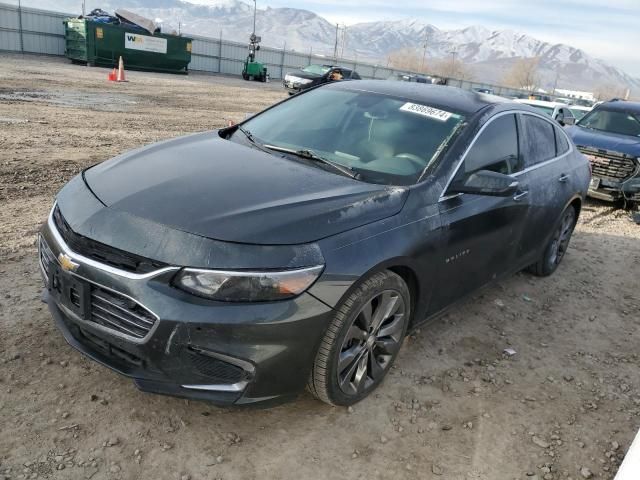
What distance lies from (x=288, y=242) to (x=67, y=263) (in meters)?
1.04

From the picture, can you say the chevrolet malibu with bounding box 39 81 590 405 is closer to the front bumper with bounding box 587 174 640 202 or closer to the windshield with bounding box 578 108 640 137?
the front bumper with bounding box 587 174 640 202

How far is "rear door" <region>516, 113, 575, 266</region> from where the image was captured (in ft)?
14.5

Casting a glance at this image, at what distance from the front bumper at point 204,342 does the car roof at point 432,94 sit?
1.98m

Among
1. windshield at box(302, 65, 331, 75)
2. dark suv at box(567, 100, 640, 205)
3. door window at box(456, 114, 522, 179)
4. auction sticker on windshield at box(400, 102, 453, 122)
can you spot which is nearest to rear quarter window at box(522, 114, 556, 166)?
door window at box(456, 114, 522, 179)

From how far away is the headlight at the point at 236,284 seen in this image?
2.43 metres

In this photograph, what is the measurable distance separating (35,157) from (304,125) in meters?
5.29

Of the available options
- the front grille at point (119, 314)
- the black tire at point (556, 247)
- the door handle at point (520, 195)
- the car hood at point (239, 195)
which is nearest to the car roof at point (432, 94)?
the door handle at point (520, 195)

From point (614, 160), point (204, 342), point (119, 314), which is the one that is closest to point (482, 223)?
point (204, 342)

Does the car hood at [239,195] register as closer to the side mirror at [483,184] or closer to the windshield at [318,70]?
the side mirror at [483,184]

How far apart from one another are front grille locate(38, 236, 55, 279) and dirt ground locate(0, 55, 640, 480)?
0.62 meters

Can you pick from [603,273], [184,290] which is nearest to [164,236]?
[184,290]

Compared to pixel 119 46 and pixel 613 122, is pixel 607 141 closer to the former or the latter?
pixel 613 122

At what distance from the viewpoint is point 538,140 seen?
4.64 meters

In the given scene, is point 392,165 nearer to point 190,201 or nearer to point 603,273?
point 190,201
